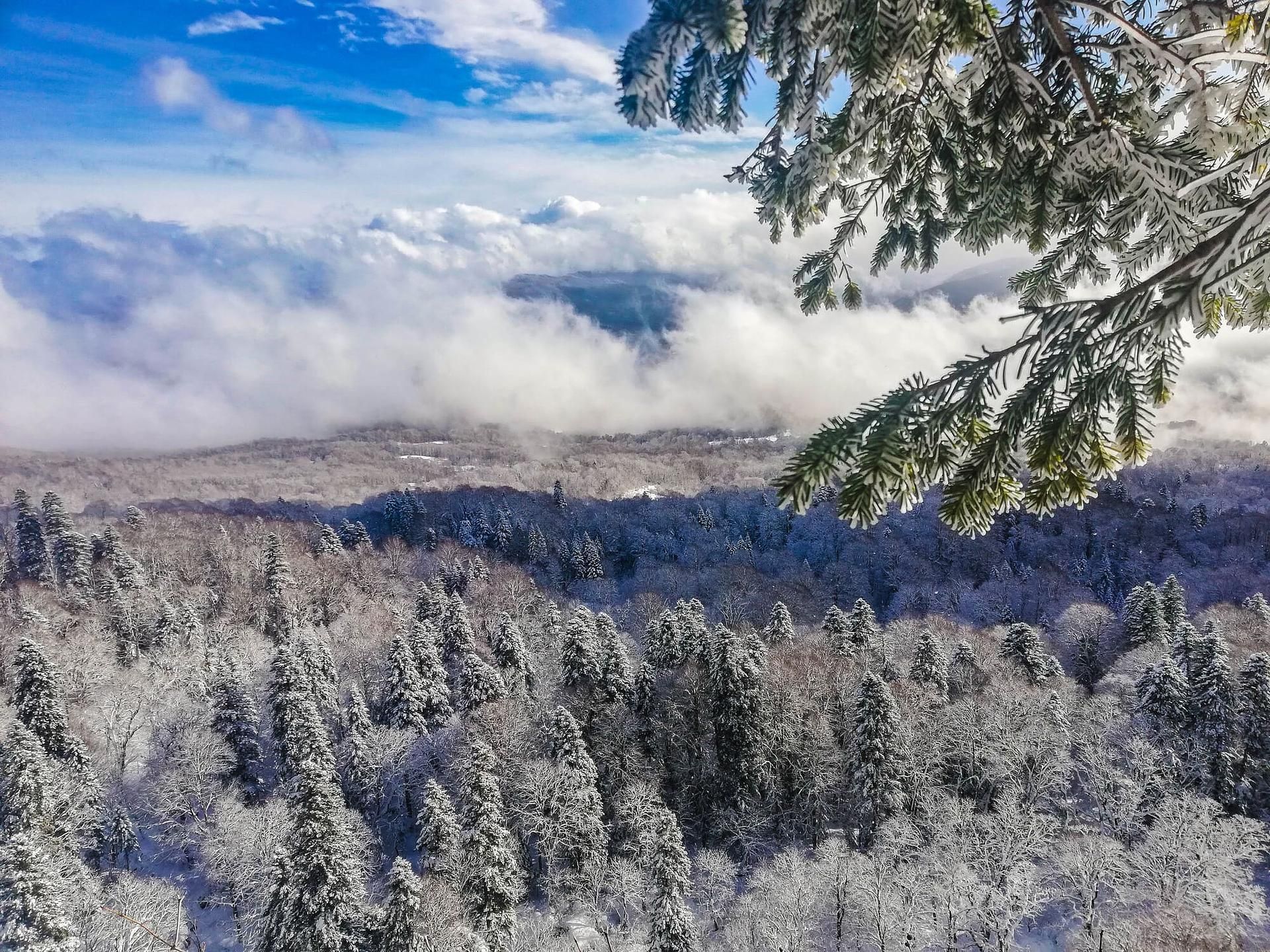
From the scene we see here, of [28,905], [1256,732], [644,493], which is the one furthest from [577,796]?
[644,493]

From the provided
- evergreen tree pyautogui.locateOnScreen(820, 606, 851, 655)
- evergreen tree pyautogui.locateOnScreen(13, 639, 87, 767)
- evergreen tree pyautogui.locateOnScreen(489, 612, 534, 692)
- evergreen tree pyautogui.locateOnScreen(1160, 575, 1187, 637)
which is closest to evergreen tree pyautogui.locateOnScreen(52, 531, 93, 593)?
evergreen tree pyautogui.locateOnScreen(13, 639, 87, 767)

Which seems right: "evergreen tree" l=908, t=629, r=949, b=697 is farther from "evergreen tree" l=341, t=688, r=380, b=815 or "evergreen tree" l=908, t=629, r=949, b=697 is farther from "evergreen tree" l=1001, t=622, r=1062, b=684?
"evergreen tree" l=341, t=688, r=380, b=815

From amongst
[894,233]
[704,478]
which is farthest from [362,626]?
[704,478]

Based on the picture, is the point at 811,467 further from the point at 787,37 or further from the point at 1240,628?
the point at 1240,628

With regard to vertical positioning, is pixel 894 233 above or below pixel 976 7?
below

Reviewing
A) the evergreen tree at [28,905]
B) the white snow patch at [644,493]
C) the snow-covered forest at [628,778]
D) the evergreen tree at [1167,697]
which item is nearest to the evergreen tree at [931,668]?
the snow-covered forest at [628,778]

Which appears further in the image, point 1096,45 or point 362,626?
point 362,626

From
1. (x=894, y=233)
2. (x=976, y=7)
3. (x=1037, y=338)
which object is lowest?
(x=1037, y=338)
